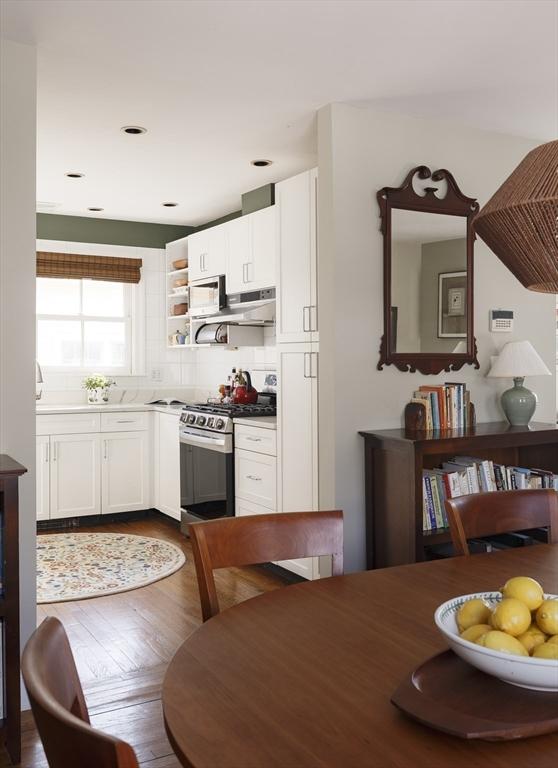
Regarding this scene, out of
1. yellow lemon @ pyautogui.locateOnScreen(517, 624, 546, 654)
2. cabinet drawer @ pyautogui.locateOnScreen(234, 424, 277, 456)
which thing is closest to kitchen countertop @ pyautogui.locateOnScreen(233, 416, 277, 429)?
cabinet drawer @ pyautogui.locateOnScreen(234, 424, 277, 456)

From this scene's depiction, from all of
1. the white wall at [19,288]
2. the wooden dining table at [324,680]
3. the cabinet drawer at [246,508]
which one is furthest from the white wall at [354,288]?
the wooden dining table at [324,680]

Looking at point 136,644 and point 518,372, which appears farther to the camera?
point 518,372

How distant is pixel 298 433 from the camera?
4.07 m

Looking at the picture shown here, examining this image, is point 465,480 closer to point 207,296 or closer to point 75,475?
point 207,296

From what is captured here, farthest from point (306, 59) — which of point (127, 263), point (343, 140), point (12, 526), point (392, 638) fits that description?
point (127, 263)

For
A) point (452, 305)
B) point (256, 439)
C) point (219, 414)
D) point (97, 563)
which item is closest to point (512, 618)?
point (452, 305)

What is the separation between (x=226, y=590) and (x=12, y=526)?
1949 mm

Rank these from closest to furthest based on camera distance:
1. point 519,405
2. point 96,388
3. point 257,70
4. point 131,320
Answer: point 257,70, point 519,405, point 96,388, point 131,320

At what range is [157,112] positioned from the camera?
148 inches

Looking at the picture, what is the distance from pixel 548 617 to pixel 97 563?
406 cm

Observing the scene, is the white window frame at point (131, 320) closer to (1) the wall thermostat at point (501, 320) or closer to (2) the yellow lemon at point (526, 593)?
(1) the wall thermostat at point (501, 320)

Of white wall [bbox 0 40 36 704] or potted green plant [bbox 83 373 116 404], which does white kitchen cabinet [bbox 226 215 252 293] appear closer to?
potted green plant [bbox 83 373 116 404]

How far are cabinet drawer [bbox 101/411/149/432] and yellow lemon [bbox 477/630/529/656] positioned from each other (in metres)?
5.14

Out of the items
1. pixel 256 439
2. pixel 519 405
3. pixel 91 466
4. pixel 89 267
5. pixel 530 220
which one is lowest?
pixel 91 466
